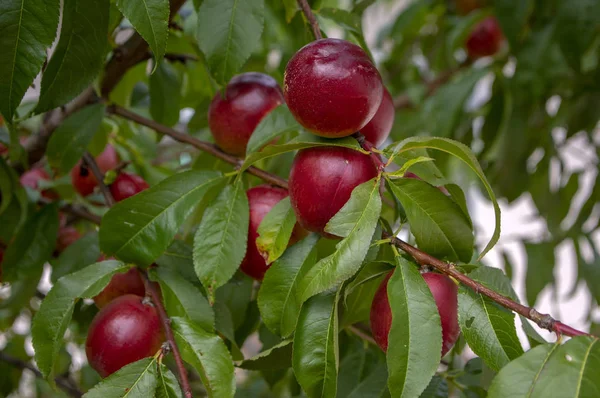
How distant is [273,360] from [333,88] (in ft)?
0.73

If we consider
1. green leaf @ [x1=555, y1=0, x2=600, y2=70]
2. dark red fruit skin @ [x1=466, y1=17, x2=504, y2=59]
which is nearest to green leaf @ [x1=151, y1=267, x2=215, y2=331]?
green leaf @ [x1=555, y1=0, x2=600, y2=70]

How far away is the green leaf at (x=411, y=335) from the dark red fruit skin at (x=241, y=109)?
0.26 m

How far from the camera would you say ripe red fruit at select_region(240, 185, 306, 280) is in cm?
55

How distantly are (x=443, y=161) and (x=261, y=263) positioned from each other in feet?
2.24

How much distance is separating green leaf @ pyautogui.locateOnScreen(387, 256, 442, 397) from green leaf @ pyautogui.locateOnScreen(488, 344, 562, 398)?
0.04m

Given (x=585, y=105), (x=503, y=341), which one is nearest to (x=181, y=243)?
(x=503, y=341)

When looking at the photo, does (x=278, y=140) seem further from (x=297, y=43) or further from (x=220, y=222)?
(x=297, y=43)

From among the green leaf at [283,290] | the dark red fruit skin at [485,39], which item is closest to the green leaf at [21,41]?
the green leaf at [283,290]

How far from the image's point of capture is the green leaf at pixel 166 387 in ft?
1.49

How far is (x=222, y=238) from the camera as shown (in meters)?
0.52

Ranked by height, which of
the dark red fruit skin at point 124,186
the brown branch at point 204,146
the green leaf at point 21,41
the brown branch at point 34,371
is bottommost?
the brown branch at point 34,371

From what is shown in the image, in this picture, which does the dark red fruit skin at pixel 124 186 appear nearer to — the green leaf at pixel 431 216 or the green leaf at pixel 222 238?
the green leaf at pixel 222 238

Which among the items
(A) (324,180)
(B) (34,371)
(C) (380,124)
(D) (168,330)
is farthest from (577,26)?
(B) (34,371)

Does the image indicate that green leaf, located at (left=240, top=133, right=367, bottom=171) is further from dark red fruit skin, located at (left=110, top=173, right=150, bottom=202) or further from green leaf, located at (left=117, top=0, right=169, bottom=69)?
dark red fruit skin, located at (left=110, top=173, right=150, bottom=202)
